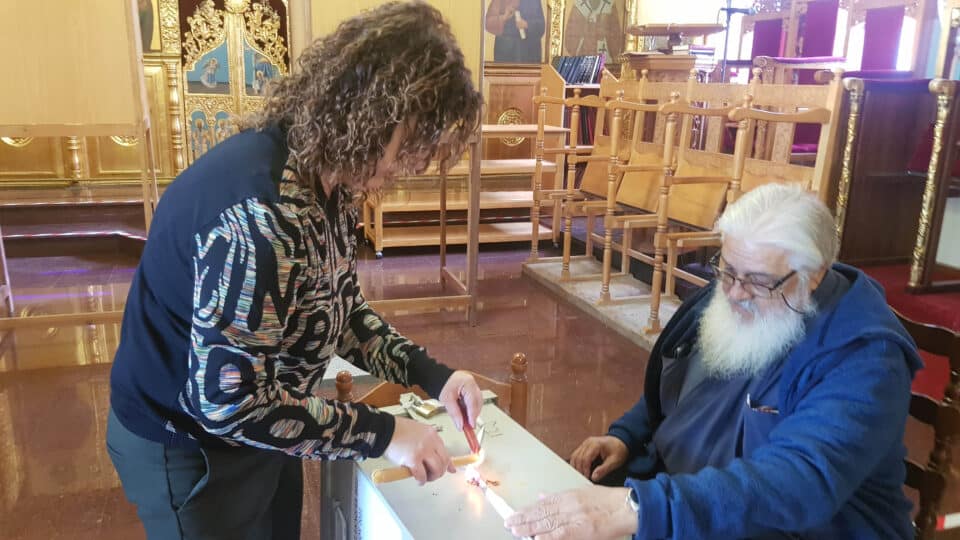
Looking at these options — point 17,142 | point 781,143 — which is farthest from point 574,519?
point 17,142

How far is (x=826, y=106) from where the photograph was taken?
10.9 ft

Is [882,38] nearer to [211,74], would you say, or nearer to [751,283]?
[751,283]

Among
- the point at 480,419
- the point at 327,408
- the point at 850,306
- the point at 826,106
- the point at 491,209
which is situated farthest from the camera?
the point at 491,209

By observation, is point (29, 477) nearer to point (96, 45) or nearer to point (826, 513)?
point (96, 45)

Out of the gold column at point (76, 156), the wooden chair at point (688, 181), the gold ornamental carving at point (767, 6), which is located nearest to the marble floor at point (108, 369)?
the wooden chair at point (688, 181)

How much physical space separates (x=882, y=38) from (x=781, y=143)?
7.19 ft

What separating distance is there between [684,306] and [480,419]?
0.51 meters

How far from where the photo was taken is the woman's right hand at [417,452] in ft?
3.64

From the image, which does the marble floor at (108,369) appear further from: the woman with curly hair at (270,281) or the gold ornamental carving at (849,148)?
the woman with curly hair at (270,281)

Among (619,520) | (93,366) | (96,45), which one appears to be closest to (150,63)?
(96,45)

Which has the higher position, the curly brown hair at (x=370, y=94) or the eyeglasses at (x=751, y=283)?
the curly brown hair at (x=370, y=94)

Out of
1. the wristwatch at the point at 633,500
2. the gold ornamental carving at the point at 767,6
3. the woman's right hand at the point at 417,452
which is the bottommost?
the wristwatch at the point at 633,500

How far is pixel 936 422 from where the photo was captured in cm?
139

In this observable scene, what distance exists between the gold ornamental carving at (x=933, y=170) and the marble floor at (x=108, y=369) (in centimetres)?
72
